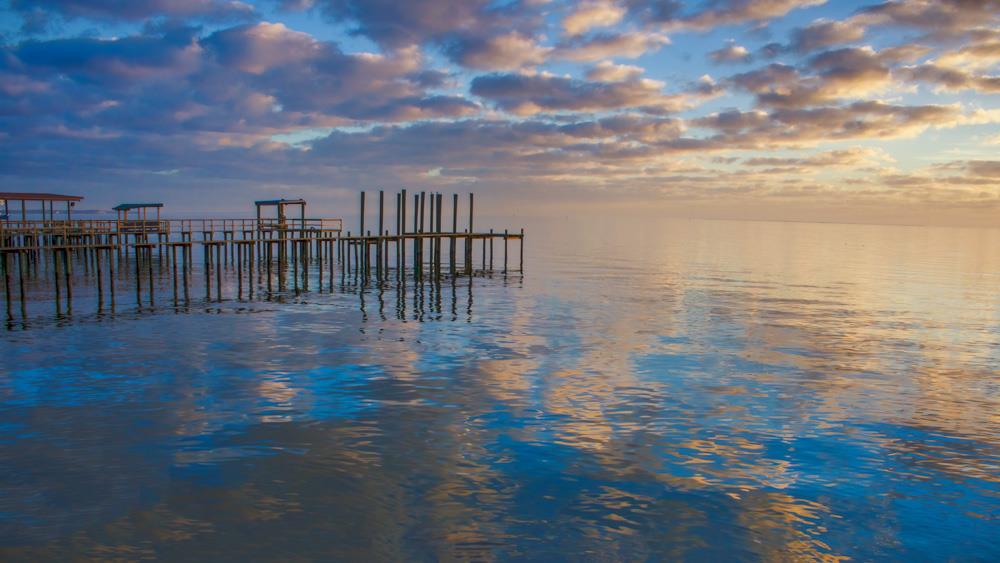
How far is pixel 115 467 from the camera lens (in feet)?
37.2

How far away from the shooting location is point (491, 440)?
1295 centimetres

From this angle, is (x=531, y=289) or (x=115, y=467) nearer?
(x=115, y=467)

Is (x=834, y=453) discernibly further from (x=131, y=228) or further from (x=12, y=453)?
(x=131, y=228)

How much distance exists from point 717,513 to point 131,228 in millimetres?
43575

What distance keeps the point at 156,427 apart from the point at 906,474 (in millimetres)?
13762

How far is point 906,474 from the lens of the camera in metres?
11.7

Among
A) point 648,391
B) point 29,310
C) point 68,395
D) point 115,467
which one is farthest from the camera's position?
point 29,310

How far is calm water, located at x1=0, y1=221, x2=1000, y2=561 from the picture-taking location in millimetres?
9375

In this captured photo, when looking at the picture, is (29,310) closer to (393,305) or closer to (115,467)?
(393,305)

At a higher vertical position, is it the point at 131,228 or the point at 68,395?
the point at 131,228

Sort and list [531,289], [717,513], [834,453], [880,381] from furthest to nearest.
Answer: [531,289], [880,381], [834,453], [717,513]

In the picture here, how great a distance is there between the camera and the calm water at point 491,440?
30.8 ft

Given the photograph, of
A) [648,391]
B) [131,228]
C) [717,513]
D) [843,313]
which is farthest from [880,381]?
[131,228]

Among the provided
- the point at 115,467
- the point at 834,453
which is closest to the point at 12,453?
the point at 115,467
